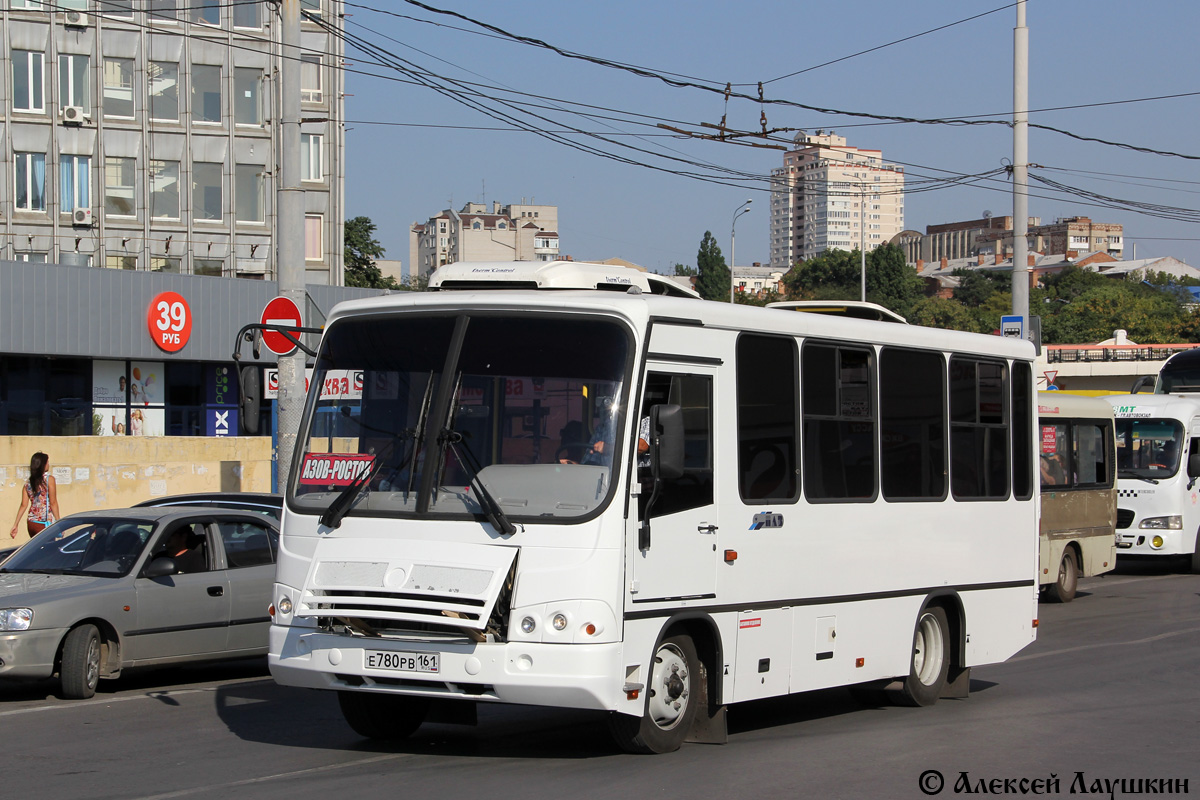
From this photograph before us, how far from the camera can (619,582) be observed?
23.8 feet

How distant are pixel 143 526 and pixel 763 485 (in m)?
5.60

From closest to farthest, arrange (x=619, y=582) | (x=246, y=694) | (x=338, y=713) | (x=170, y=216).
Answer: (x=619, y=582) → (x=338, y=713) → (x=246, y=694) → (x=170, y=216)

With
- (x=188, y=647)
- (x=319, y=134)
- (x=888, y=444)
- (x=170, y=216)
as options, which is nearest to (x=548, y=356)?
(x=888, y=444)

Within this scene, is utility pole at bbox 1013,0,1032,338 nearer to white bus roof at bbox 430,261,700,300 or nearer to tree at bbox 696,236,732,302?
white bus roof at bbox 430,261,700,300

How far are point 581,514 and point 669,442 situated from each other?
0.60 m

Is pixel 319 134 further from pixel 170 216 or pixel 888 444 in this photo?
pixel 888 444

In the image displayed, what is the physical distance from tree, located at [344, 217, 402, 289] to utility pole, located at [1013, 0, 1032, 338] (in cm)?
5487

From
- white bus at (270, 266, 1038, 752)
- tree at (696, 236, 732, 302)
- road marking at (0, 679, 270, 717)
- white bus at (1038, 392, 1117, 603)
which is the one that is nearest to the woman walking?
road marking at (0, 679, 270, 717)

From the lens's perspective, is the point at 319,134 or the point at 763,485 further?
the point at 319,134

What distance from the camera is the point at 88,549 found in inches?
444

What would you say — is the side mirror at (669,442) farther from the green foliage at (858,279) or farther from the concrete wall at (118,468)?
the green foliage at (858,279)

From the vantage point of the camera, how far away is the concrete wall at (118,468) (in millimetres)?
21594

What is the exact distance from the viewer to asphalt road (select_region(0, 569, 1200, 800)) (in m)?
7.14

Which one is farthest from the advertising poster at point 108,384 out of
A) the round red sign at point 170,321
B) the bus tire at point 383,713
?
the bus tire at point 383,713
